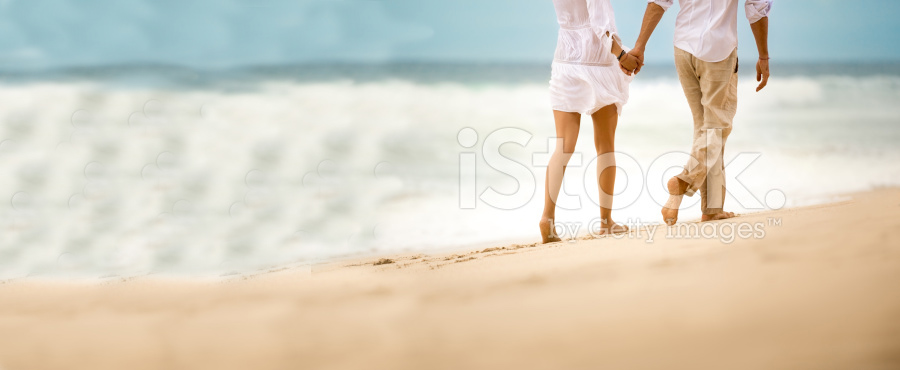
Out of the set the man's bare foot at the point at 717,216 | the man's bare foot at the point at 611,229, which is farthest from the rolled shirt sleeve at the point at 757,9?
the man's bare foot at the point at 611,229

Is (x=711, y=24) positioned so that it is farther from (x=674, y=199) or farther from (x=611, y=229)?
(x=611, y=229)

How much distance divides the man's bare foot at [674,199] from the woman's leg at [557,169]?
0.39 metres

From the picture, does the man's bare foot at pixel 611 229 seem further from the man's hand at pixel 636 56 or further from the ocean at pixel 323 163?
the man's hand at pixel 636 56

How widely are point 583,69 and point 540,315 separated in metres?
1.43

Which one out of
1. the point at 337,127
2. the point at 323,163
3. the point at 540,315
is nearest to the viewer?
the point at 540,315

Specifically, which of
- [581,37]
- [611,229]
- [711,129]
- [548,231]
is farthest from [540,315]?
[711,129]

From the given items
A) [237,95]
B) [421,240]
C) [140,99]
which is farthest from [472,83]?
[421,240]

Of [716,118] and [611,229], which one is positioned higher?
[716,118]

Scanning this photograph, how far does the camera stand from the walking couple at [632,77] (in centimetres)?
264

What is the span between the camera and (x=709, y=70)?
106 inches

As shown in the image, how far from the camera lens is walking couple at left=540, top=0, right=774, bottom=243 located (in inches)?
104

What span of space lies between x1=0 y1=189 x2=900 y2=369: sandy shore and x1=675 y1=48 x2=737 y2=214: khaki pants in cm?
80

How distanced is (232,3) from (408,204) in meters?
6.21

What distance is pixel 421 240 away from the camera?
120 inches
